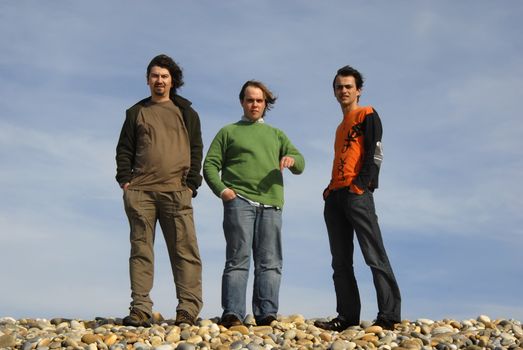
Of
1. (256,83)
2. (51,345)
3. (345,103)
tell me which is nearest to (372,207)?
(345,103)

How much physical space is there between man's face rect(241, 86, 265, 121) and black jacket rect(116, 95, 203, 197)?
0.53m

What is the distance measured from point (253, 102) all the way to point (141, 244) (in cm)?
187

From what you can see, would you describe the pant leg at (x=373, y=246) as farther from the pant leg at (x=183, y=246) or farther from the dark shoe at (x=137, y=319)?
the dark shoe at (x=137, y=319)

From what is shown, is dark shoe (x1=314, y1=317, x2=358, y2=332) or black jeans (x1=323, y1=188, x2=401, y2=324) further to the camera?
dark shoe (x1=314, y1=317, x2=358, y2=332)

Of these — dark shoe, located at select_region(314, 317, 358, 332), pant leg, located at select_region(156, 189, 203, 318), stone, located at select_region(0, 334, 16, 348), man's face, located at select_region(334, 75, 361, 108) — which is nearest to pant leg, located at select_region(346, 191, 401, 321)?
dark shoe, located at select_region(314, 317, 358, 332)

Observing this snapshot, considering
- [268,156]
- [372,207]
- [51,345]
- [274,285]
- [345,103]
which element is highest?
[345,103]

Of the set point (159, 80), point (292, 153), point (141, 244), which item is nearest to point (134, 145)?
point (159, 80)

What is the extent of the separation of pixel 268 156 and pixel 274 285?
1321 millimetres

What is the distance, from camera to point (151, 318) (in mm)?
8297

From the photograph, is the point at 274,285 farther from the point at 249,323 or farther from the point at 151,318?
the point at 151,318

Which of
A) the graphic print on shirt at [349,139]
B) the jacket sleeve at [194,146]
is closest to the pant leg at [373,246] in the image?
the graphic print on shirt at [349,139]

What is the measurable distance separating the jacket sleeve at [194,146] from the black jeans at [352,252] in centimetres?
135

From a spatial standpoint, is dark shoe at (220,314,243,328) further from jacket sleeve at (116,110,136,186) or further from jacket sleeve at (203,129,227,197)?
jacket sleeve at (116,110,136,186)

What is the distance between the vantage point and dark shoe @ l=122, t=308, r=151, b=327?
807 centimetres
